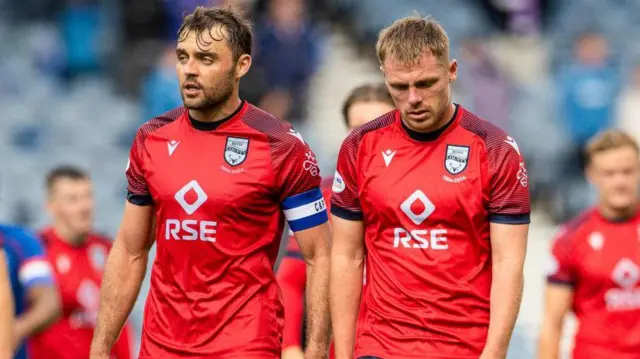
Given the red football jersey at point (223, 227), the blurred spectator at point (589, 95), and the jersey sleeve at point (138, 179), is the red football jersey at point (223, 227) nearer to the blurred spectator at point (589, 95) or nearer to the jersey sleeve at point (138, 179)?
the jersey sleeve at point (138, 179)

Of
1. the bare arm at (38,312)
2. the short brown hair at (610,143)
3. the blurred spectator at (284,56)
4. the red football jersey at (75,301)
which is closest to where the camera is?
the bare arm at (38,312)

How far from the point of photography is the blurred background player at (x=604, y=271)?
8.99 metres

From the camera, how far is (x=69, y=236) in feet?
34.7

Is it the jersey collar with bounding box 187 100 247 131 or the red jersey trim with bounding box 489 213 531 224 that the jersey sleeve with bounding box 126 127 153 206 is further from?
the red jersey trim with bounding box 489 213 531 224

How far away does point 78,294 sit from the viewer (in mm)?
10156

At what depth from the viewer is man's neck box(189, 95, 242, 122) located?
22.9ft

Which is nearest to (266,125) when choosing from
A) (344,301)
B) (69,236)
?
(344,301)

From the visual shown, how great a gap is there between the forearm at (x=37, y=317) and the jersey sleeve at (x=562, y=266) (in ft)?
9.29

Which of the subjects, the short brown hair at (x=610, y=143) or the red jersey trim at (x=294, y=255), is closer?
the red jersey trim at (x=294, y=255)

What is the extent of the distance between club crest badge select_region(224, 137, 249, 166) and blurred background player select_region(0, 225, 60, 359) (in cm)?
184

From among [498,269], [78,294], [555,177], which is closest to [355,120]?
[498,269]

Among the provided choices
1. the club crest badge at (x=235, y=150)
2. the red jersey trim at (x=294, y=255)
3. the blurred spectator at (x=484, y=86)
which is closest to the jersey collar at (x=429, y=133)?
the club crest badge at (x=235, y=150)

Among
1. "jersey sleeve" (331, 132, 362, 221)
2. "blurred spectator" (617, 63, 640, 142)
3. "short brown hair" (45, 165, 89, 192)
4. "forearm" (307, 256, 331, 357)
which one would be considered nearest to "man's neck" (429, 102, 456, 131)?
"jersey sleeve" (331, 132, 362, 221)

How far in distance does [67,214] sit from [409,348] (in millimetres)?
4385
